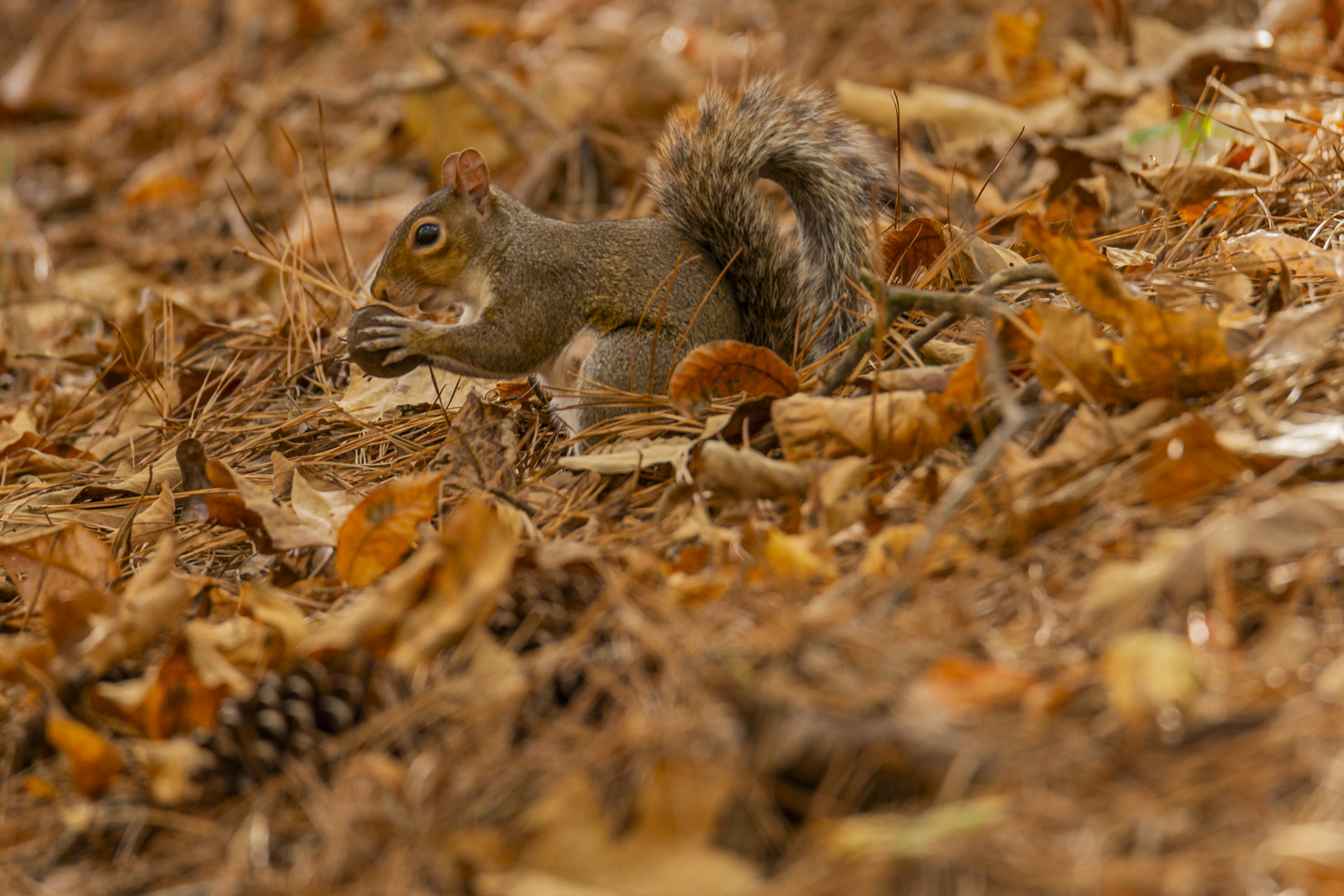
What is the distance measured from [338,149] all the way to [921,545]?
338 centimetres

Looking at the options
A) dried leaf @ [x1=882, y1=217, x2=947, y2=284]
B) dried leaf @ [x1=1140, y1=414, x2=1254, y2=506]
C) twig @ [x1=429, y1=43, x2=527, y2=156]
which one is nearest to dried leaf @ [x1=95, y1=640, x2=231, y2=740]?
dried leaf @ [x1=1140, y1=414, x2=1254, y2=506]

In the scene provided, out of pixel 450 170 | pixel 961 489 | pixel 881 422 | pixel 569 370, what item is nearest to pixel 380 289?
pixel 450 170

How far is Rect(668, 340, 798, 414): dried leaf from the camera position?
1583mm

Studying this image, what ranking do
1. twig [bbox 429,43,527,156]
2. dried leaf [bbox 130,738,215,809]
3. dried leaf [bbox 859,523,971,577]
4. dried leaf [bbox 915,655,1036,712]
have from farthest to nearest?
1. twig [bbox 429,43,527,156]
2. dried leaf [bbox 859,523,971,577]
3. dried leaf [bbox 130,738,215,809]
4. dried leaf [bbox 915,655,1036,712]

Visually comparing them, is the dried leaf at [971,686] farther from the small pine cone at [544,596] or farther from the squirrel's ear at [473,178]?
the squirrel's ear at [473,178]

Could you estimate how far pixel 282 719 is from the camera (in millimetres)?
1079

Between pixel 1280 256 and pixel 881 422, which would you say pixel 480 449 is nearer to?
pixel 881 422

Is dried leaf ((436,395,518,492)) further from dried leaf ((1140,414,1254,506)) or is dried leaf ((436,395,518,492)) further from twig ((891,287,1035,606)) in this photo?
dried leaf ((1140,414,1254,506))

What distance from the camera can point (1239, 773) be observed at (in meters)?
0.85

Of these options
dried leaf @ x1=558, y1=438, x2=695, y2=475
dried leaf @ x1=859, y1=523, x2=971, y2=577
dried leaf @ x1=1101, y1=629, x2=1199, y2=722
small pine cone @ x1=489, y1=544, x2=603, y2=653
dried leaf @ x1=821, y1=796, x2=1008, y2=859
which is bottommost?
dried leaf @ x1=558, y1=438, x2=695, y2=475

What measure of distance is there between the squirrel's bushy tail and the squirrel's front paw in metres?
0.50

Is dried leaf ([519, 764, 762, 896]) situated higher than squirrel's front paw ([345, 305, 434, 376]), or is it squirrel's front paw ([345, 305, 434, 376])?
dried leaf ([519, 764, 762, 896])

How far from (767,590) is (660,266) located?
974 mm

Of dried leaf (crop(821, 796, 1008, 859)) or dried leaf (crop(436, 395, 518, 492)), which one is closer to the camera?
dried leaf (crop(821, 796, 1008, 859))
